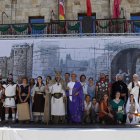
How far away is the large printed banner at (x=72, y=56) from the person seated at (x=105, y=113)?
9.35ft

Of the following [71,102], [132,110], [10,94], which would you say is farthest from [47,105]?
[132,110]

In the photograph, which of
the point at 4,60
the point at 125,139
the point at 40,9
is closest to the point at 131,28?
the point at 40,9

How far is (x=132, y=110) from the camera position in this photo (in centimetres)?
1046

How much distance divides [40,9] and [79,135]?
1614 centimetres

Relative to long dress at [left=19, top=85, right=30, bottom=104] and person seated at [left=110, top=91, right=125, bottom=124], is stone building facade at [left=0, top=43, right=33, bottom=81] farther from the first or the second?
person seated at [left=110, top=91, right=125, bottom=124]

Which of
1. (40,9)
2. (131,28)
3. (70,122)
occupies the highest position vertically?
(40,9)

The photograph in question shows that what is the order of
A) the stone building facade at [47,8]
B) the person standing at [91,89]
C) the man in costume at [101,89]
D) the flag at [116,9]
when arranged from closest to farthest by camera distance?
the man in costume at [101,89] < the person standing at [91,89] < the flag at [116,9] < the stone building facade at [47,8]

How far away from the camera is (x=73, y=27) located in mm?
16875

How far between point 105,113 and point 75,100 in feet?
3.16

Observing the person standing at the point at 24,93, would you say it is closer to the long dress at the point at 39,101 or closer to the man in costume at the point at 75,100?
the long dress at the point at 39,101

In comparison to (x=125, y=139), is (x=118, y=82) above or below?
above

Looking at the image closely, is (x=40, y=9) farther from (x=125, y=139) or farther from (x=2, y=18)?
(x=125, y=139)

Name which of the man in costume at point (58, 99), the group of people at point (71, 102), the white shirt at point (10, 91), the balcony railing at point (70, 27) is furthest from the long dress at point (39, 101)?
the balcony railing at point (70, 27)

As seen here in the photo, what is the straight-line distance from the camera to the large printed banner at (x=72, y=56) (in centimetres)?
1349
